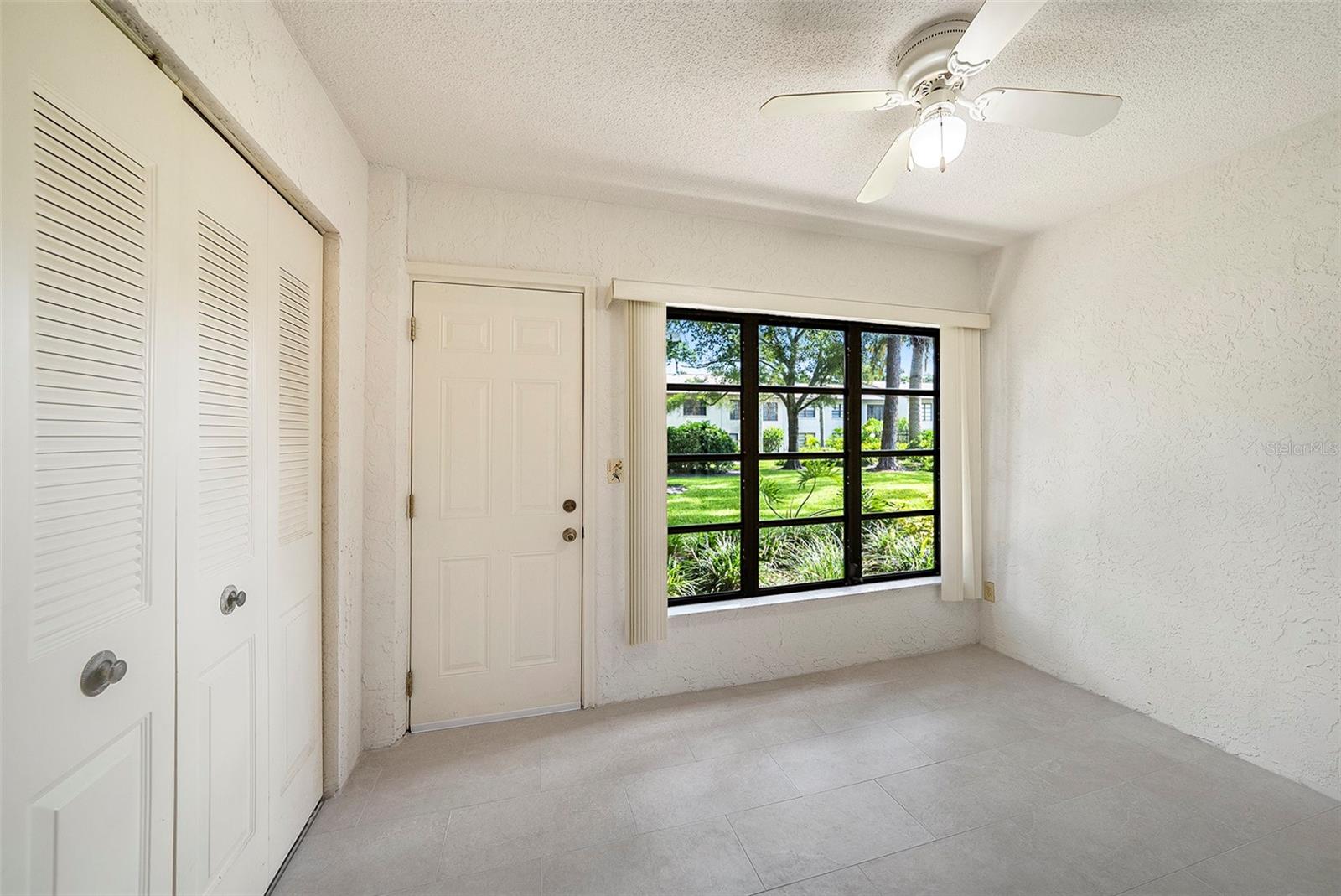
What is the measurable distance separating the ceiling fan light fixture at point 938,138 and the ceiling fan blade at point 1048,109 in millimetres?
94

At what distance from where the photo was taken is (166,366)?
106 centimetres

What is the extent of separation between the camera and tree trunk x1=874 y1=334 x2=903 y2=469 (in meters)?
3.18

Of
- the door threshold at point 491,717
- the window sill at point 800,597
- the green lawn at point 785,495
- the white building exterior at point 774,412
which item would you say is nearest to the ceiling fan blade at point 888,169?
the white building exterior at point 774,412

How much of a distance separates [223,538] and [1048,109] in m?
2.52

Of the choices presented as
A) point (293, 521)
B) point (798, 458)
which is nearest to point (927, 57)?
point (798, 458)

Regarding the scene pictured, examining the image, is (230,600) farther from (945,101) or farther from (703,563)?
(945,101)

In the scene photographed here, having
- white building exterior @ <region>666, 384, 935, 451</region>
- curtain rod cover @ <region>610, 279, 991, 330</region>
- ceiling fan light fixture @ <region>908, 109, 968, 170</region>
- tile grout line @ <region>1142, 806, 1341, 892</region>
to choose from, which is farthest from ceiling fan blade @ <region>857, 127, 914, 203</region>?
tile grout line @ <region>1142, 806, 1341, 892</region>

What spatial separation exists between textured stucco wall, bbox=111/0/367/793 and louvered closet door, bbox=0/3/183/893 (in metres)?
0.18

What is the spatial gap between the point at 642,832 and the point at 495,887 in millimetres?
468

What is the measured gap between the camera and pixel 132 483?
98 cm

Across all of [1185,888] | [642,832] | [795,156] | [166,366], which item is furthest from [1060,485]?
[166,366]

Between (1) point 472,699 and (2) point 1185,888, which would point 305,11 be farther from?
(2) point 1185,888

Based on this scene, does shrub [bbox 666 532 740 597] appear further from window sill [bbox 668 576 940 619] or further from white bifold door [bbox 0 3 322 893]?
white bifold door [bbox 0 3 322 893]
